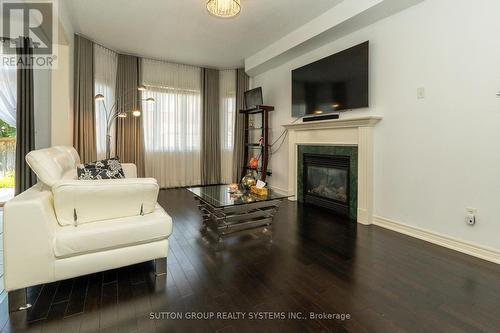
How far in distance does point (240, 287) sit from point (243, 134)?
174 inches

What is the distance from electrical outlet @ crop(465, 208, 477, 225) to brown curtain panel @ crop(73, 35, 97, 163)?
5236 millimetres

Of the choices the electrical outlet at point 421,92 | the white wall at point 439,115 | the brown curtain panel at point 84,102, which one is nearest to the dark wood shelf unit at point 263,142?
the white wall at point 439,115

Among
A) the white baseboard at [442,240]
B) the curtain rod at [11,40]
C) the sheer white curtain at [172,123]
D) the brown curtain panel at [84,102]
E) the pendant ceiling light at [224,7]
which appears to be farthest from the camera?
the sheer white curtain at [172,123]

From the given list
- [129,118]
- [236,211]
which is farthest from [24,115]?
[236,211]

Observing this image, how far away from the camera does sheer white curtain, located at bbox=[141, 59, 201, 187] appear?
17.2ft

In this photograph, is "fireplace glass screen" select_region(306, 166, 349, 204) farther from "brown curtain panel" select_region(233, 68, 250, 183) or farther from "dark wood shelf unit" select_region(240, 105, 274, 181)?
"brown curtain panel" select_region(233, 68, 250, 183)

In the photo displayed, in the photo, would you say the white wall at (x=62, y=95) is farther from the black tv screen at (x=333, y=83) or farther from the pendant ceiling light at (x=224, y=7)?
the black tv screen at (x=333, y=83)

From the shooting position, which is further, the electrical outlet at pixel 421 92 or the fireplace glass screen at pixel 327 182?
the fireplace glass screen at pixel 327 182

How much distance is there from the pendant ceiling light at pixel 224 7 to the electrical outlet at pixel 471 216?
2.92 metres

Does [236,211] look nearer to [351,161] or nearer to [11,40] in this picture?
[351,161]

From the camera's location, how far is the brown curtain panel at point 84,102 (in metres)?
4.16

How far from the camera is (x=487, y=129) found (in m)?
2.21

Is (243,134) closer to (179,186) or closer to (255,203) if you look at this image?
(179,186)

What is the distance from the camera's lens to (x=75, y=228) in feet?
5.31
